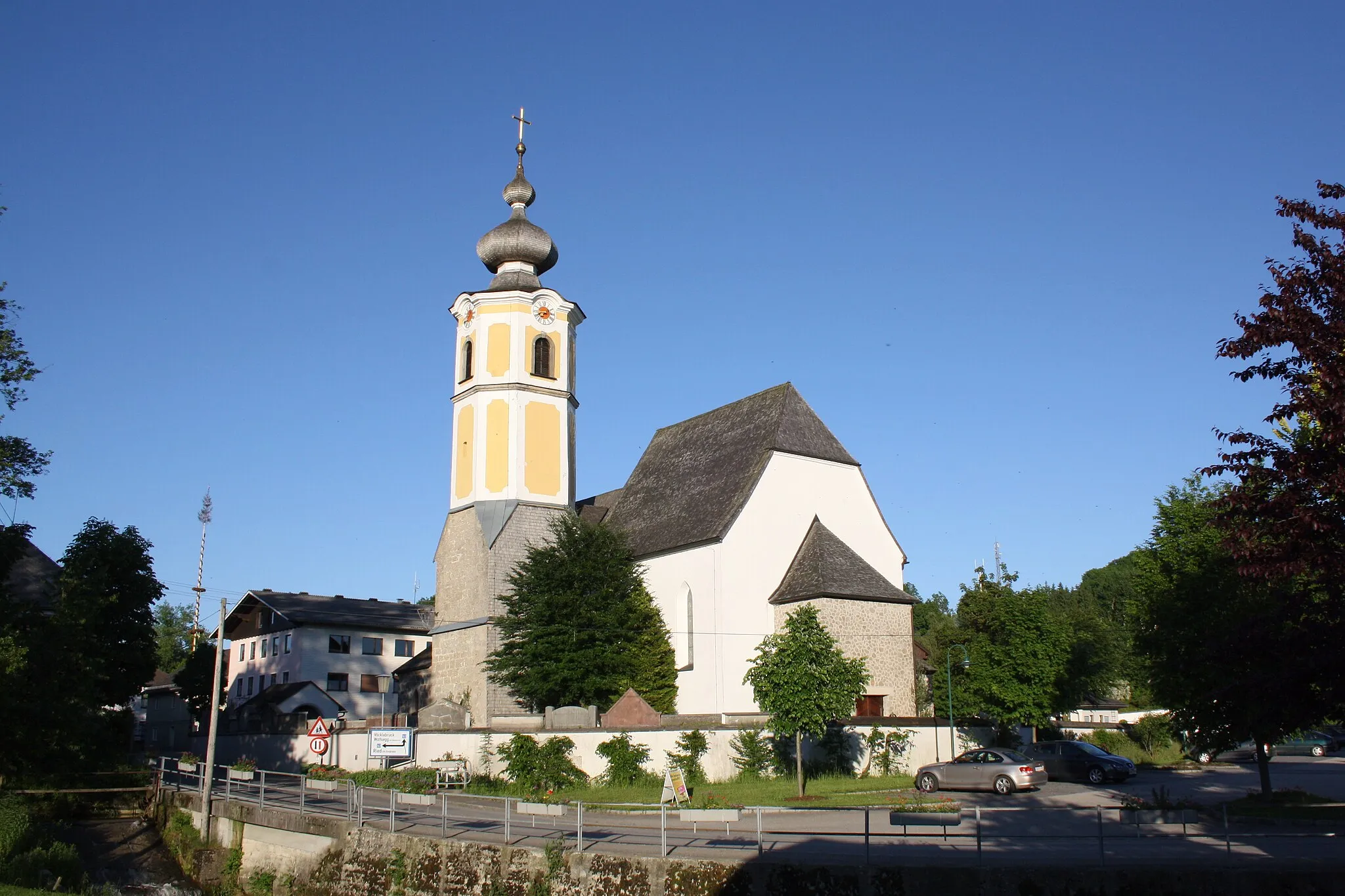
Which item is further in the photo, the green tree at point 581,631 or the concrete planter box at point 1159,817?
the green tree at point 581,631

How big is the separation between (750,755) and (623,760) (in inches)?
146

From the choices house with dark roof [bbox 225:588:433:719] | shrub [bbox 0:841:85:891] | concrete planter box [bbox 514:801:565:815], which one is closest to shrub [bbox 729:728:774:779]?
concrete planter box [bbox 514:801:565:815]

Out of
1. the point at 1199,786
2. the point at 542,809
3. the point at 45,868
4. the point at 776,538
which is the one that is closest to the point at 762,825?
the point at 542,809

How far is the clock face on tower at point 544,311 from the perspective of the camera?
42.5m

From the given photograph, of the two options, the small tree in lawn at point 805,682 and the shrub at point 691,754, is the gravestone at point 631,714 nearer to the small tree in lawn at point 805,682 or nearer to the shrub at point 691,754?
the shrub at point 691,754

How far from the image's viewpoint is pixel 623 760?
29016 millimetres

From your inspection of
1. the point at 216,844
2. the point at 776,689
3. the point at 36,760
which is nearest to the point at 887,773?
the point at 776,689

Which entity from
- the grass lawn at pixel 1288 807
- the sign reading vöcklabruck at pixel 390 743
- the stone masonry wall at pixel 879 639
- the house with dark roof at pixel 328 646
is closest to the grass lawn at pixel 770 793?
the stone masonry wall at pixel 879 639

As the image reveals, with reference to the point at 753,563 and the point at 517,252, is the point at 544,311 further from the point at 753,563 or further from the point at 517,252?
the point at 753,563

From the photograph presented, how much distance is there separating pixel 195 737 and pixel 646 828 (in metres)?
35.5

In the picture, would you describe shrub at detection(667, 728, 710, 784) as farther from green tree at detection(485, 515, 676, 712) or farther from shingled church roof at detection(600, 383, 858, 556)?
shingled church roof at detection(600, 383, 858, 556)

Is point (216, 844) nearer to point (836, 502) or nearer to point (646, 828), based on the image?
point (646, 828)

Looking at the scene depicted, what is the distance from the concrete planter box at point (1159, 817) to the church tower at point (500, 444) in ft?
82.0

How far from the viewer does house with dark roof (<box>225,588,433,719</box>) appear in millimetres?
55312
